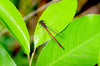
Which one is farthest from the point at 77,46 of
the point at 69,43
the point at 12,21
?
the point at 12,21

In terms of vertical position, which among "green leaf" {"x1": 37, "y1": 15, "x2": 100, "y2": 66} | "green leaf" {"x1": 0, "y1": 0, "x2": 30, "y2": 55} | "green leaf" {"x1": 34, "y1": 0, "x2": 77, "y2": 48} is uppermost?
"green leaf" {"x1": 0, "y1": 0, "x2": 30, "y2": 55}

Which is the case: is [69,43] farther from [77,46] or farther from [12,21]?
[12,21]

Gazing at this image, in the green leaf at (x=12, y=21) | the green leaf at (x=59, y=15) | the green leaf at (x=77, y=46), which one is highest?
the green leaf at (x=12, y=21)

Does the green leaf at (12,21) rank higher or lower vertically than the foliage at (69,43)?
higher

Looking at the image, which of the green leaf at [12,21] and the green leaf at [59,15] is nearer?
the green leaf at [12,21]

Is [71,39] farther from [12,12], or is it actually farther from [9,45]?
[9,45]
